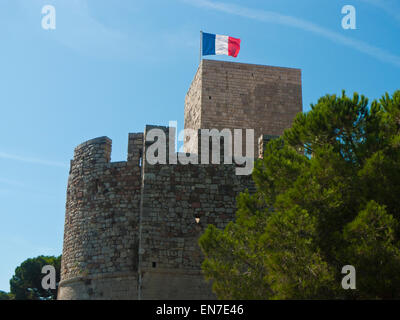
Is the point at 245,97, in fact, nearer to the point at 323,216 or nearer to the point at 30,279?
the point at 323,216

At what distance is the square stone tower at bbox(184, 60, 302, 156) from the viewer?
53.1 feet

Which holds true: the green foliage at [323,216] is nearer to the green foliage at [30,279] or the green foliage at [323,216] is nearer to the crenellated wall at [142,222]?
the crenellated wall at [142,222]

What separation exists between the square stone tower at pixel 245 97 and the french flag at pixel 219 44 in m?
0.46

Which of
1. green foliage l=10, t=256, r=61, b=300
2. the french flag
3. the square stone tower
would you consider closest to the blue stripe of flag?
the french flag

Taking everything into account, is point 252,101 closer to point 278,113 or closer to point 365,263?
point 278,113

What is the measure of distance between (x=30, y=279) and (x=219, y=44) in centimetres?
1673

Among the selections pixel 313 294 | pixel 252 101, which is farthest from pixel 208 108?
pixel 313 294

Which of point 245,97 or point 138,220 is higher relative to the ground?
point 245,97

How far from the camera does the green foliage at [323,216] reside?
27.0 ft

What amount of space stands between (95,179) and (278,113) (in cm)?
639

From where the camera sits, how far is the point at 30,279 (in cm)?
2723

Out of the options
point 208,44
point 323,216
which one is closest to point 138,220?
point 323,216
